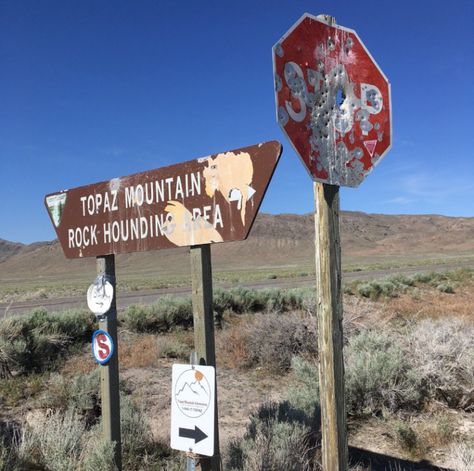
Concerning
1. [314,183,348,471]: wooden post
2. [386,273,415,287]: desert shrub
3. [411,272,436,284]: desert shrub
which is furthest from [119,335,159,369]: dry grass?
[411,272,436,284]: desert shrub

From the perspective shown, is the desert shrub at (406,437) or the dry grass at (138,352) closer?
the desert shrub at (406,437)

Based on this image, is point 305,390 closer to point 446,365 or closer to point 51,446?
point 446,365

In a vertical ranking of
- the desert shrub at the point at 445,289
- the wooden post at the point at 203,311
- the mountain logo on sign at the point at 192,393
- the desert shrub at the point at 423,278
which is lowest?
the desert shrub at the point at 445,289

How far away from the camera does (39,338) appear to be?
8.48 m

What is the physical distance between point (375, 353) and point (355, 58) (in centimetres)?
461

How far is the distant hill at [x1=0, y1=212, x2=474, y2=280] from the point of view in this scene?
4099 inches

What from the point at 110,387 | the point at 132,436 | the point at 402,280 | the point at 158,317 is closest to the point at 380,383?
the point at 132,436

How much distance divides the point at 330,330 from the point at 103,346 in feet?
7.03

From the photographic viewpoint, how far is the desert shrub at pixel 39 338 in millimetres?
7719

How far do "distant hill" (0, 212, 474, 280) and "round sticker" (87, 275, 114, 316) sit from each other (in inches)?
3562

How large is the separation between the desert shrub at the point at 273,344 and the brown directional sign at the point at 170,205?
4.68 metres

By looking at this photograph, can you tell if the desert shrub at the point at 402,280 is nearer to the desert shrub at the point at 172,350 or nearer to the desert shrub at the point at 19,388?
the desert shrub at the point at 172,350

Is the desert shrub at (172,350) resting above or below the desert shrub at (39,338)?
below

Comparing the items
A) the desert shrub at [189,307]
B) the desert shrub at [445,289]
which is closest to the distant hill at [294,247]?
the desert shrub at [445,289]
